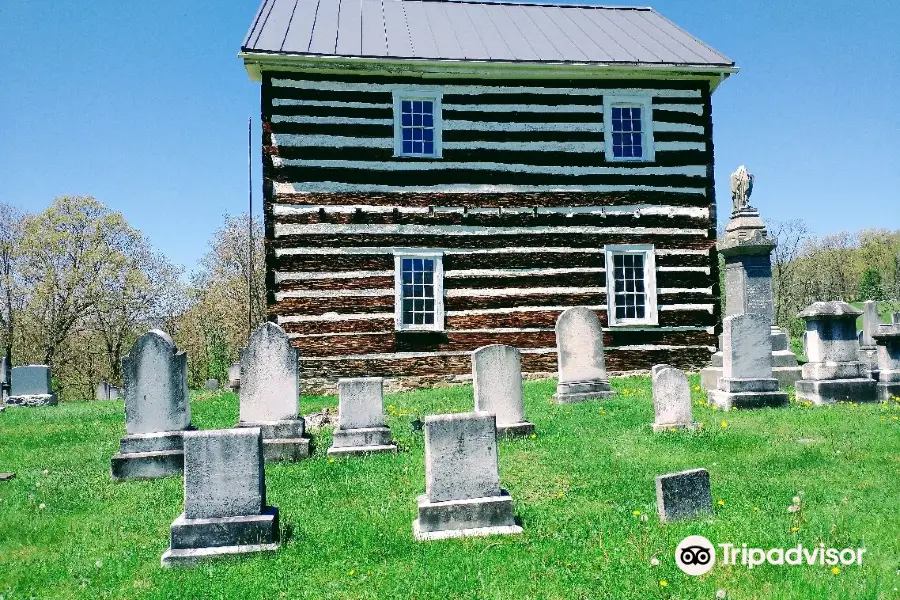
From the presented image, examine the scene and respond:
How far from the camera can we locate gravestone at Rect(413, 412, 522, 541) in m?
5.67

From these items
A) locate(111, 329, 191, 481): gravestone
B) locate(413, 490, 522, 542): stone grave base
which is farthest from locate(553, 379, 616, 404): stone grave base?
locate(111, 329, 191, 481): gravestone

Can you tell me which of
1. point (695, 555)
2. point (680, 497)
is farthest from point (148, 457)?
point (695, 555)

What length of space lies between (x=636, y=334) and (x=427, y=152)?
6696mm

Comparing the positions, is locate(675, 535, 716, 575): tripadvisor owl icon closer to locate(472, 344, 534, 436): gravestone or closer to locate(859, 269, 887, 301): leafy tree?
locate(472, 344, 534, 436): gravestone

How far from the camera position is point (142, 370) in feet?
28.0

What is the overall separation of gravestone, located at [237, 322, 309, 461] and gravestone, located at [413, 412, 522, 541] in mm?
3453

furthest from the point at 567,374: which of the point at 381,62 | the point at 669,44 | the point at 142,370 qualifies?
the point at 669,44

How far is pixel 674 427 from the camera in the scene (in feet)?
29.1

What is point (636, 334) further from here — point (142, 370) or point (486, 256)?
point (142, 370)

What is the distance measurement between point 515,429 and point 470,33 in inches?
469

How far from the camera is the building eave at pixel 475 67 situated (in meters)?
14.6

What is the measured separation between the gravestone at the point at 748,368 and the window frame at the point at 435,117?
7973mm

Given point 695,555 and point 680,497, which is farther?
point 680,497

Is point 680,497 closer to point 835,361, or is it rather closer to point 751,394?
point 751,394
